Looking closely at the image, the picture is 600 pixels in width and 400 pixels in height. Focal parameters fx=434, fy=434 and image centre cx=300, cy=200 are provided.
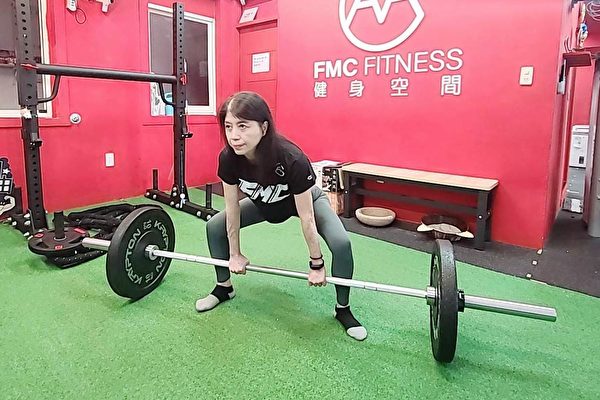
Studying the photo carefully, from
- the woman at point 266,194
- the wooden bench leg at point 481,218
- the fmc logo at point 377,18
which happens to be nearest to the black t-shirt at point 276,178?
the woman at point 266,194

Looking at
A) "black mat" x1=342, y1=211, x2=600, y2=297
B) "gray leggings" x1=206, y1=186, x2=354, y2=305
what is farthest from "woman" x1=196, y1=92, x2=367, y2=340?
"black mat" x1=342, y1=211, x2=600, y2=297

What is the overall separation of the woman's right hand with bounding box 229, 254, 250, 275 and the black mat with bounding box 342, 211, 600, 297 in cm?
162

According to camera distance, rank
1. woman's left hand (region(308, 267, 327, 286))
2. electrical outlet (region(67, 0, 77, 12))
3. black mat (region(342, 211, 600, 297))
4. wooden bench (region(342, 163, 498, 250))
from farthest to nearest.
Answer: electrical outlet (region(67, 0, 77, 12)), wooden bench (region(342, 163, 498, 250)), black mat (region(342, 211, 600, 297)), woman's left hand (region(308, 267, 327, 286))

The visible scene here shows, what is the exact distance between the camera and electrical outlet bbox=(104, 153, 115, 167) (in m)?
4.18

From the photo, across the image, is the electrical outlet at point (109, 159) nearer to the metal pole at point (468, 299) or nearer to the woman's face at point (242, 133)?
the metal pole at point (468, 299)

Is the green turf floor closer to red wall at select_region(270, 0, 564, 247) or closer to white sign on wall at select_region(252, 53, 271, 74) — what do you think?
red wall at select_region(270, 0, 564, 247)

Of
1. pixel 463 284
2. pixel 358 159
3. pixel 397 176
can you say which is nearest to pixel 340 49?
pixel 358 159

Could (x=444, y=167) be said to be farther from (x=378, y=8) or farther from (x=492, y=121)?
(x=378, y=8)

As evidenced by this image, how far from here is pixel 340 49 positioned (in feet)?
12.7

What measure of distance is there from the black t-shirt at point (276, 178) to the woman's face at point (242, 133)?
106 mm

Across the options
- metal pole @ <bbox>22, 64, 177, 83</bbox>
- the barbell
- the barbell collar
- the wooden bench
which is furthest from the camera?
the wooden bench

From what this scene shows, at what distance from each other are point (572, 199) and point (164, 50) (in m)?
4.63

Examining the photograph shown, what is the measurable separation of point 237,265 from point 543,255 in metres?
2.26

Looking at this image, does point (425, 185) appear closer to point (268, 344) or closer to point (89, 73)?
point (268, 344)
